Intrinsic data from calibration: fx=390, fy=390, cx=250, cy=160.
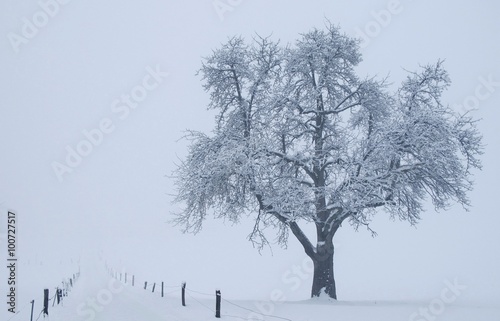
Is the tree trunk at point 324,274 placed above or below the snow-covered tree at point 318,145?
below

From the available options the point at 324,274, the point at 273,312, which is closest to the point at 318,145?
the point at 324,274

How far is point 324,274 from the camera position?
16797 millimetres

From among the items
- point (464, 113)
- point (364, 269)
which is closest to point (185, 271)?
point (364, 269)

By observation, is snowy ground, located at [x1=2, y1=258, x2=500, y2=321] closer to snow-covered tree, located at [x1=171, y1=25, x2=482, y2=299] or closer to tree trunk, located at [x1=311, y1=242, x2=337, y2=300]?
tree trunk, located at [x1=311, y1=242, x2=337, y2=300]

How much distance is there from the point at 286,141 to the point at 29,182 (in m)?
170

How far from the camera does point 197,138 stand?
18.2 metres

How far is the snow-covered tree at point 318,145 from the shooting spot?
15023 mm

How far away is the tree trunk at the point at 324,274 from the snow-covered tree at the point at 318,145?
0.14 ft

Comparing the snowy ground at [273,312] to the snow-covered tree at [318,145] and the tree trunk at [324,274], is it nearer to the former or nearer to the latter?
the tree trunk at [324,274]

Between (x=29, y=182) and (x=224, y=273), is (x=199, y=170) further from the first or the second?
(x=29, y=182)

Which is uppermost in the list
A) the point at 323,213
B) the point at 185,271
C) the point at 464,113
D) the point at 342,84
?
the point at 342,84

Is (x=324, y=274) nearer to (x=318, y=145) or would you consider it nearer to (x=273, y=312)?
(x=273, y=312)

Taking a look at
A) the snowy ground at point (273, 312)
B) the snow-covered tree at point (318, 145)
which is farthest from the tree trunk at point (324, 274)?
the snowy ground at point (273, 312)

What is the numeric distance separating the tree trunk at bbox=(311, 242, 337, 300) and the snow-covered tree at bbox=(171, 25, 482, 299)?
0.04 meters
